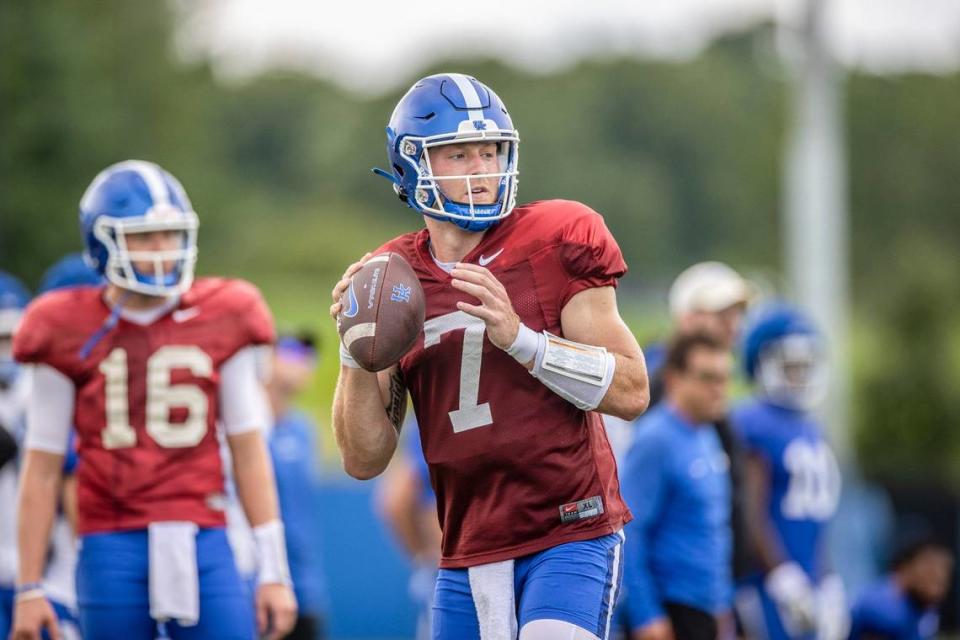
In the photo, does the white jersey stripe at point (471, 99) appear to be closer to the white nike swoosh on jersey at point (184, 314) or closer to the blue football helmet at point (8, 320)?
the white nike swoosh on jersey at point (184, 314)

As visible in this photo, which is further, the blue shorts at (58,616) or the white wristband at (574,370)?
the blue shorts at (58,616)

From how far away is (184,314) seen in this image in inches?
202

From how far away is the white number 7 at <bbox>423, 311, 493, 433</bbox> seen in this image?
13.6 ft

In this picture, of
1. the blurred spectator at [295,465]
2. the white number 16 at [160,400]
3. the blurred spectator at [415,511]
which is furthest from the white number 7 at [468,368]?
the blurred spectator at [415,511]

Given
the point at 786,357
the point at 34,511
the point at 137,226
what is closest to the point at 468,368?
the point at 137,226

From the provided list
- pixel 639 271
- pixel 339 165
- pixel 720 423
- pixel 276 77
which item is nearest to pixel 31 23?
pixel 720 423

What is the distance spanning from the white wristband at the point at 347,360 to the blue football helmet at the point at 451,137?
441mm

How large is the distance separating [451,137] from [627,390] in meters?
0.84

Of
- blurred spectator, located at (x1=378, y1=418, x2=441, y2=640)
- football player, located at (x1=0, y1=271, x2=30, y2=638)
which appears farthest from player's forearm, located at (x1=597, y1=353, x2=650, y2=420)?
blurred spectator, located at (x1=378, y1=418, x2=441, y2=640)

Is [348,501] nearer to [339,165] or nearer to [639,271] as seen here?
[639,271]

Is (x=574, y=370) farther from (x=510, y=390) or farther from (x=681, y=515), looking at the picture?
(x=681, y=515)

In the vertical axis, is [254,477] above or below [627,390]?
below

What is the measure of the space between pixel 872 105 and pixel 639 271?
1198cm

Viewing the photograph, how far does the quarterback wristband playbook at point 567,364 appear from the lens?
3967mm
